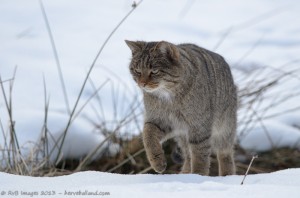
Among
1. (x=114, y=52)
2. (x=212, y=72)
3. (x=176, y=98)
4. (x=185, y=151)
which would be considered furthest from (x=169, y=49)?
(x=114, y=52)

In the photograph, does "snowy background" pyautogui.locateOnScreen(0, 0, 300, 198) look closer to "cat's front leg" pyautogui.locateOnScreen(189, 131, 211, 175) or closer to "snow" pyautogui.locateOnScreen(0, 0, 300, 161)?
"snow" pyautogui.locateOnScreen(0, 0, 300, 161)

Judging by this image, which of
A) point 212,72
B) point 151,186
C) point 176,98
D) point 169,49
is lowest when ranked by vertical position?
point 151,186

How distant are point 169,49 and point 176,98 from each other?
11.2 inches

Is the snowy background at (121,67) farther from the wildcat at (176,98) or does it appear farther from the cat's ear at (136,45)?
the cat's ear at (136,45)

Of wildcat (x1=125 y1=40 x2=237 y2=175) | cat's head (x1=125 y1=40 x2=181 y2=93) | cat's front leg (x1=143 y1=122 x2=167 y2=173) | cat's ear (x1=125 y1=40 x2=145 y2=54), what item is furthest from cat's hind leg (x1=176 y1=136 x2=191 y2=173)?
cat's ear (x1=125 y1=40 x2=145 y2=54)

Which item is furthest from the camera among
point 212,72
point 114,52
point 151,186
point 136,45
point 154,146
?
point 114,52

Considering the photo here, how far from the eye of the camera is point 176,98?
3.20 m

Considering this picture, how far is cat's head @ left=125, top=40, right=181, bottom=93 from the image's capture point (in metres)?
3.12

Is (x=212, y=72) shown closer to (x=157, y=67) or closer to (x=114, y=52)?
(x=157, y=67)

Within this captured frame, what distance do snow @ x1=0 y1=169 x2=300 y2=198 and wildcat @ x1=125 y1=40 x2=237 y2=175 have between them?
0.66 meters

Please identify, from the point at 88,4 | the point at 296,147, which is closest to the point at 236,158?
the point at 296,147

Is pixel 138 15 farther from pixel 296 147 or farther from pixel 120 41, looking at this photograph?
pixel 296 147

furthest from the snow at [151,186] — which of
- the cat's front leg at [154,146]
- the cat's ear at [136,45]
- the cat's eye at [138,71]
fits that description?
the cat's ear at [136,45]

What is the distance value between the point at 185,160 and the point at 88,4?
4.28 m
